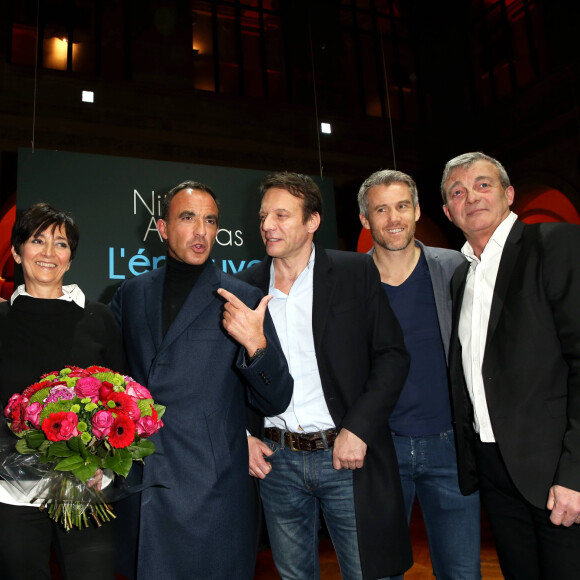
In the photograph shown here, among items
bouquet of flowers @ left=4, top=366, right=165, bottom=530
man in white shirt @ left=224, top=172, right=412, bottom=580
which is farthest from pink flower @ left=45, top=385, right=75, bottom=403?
man in white shirt @ left=224, top=172, right=412, bottom=580

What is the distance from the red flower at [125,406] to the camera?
166cm

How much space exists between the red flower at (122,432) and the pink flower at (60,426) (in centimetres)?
11

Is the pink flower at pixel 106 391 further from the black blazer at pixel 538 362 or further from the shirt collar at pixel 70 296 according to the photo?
the black blazer at pixel 538 362

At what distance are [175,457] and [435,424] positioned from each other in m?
1.06

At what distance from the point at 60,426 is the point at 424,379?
1.46 m

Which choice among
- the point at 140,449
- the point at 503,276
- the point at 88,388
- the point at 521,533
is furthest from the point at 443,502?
the point at 88,388

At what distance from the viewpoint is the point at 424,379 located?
238 cm

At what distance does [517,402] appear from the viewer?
5.97 feet

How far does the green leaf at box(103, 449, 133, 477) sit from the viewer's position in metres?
1.65

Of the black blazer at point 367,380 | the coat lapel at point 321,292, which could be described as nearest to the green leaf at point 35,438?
the black blazer at point 367,380

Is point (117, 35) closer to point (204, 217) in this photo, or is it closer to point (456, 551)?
point (204, 217)

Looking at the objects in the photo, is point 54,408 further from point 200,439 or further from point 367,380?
point 367,380

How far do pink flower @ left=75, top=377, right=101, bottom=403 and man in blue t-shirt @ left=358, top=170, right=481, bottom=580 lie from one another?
4.03 ft

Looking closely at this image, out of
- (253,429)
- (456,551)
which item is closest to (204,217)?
(253,429)
